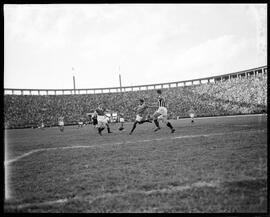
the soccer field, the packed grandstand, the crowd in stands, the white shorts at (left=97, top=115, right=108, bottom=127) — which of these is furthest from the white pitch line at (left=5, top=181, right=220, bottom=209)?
the crowd in stands

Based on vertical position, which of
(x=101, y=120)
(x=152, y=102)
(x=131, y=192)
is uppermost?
(x=152, y=102)

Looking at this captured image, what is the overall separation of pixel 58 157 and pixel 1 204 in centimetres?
380

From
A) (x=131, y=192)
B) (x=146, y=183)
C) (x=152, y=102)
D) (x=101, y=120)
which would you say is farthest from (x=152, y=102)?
(x=131, y=192)

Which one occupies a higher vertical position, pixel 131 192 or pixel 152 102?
pixel 152 102

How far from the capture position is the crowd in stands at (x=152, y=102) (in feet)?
149

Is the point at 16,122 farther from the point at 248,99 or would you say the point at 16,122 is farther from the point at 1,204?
the point at 1,204

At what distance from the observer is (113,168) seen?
534cm

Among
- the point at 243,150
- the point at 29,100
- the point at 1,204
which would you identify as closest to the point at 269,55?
the point at 243,150

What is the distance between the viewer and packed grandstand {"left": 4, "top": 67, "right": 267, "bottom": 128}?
45375 millimetres

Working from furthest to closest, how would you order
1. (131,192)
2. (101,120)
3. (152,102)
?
(152,102) < (101,120) < (131,192)

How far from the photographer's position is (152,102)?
2306 inches

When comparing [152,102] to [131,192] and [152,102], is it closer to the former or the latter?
[152,102]

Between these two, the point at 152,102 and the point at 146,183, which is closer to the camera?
the point at 146,183

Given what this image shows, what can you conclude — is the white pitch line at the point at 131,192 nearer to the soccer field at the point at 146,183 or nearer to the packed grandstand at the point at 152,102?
the soccer field at the point at 146,183
